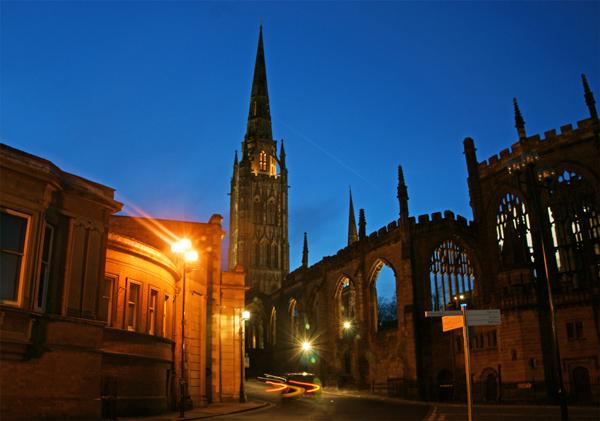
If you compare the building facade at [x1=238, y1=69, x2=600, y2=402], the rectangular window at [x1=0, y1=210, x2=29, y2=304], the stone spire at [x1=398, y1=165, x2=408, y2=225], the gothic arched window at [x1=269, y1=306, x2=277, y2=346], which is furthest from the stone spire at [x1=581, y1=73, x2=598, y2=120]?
the gothic arched window at [x1=269, y1=306, x2=277, y2=346]

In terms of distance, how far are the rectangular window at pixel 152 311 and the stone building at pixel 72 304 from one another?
0.04 meters

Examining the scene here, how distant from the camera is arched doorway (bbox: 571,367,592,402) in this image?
103 ft

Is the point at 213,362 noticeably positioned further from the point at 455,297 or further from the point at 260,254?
the point at 260,254

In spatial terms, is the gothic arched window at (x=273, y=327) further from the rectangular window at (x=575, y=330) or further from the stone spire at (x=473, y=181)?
the rectangular window at (x=575, y=330)

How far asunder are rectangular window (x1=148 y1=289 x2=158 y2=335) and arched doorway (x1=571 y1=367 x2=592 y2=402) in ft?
79.3

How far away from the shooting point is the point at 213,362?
3077cm

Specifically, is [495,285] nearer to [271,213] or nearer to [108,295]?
[108,295]

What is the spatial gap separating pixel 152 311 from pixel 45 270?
740 cm

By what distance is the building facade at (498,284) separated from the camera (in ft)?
107

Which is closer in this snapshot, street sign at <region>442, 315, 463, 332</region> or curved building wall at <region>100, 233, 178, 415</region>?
street sign at <region>442, 315, 463, 332</region>

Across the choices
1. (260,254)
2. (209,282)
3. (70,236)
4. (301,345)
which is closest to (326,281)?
(301,345)

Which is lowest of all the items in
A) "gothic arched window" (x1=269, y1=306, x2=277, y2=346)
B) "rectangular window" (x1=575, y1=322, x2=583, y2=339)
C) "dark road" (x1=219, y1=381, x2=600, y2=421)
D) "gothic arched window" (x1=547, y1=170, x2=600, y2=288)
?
"dark road" (x1=219, y1=381, x2=600, y2=421)

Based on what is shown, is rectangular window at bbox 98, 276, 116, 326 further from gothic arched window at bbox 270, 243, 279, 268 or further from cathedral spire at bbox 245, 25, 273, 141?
cathedral spire at bbox 245, 25, 273, 141

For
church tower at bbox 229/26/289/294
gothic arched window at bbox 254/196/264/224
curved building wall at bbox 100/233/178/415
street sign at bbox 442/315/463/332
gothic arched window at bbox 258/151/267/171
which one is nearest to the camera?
street sign at bbox 442/315/463/332
